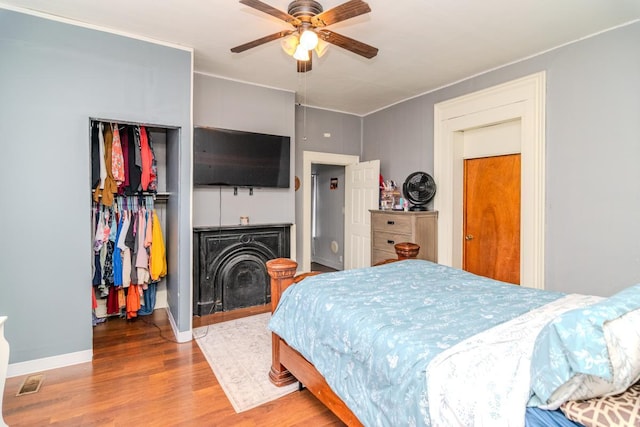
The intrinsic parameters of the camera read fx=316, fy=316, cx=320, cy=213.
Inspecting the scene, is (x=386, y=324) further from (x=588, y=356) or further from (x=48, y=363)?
(x=48, y=363)

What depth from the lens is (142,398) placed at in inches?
83.7

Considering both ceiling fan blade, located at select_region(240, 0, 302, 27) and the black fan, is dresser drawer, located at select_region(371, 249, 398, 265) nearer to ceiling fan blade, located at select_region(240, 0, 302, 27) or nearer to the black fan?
the black fan

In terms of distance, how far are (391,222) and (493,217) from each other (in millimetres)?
1172

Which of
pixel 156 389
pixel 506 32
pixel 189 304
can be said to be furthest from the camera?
pixel 189 304

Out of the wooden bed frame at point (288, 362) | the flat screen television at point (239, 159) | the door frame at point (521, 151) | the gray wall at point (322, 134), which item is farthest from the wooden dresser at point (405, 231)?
the wooden bed frame at point (288, 362)

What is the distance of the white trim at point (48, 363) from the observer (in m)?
2.40

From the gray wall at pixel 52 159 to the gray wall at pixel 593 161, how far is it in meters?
3.74

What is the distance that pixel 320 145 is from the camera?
16.0 ft

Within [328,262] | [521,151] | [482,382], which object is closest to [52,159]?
[482,382]

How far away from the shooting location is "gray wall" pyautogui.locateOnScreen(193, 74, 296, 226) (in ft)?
11.8

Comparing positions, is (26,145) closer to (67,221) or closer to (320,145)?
(67,221)

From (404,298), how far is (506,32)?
2440mm

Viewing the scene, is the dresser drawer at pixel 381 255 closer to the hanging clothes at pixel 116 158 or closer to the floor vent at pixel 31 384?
the hanging clothes at pixel 116 158

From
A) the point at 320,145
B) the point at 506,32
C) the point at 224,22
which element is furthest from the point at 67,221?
the point at 506,32
